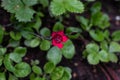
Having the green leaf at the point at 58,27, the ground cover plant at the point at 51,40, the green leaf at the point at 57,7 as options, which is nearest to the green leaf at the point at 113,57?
the ground cover plant at the point at 51,40

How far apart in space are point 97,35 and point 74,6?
0.35 metres

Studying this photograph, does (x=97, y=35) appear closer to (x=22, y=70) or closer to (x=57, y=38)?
(x=57, y=38)

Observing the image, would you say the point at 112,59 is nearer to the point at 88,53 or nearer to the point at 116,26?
the point at 88,53

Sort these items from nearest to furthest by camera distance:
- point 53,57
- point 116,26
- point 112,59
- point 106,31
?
point 53,57 → point 112,59 → point 106,31 → point 116,26

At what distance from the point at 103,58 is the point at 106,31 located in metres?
0.23

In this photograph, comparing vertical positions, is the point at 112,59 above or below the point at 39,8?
below

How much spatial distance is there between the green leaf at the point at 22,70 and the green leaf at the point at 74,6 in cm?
36

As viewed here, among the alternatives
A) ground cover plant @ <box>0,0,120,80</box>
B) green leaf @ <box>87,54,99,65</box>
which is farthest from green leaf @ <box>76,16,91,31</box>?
green leaf @ <box>87,54,99,65</box>

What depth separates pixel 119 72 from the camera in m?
1.77

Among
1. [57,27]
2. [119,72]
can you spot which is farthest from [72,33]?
[119,72]

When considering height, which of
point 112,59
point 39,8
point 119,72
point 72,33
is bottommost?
point 119,72

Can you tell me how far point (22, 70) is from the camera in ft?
→ 4.90

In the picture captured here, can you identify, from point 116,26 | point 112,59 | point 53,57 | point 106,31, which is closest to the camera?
point 53,57

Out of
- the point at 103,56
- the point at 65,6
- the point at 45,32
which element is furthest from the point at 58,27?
the point at 103,56
